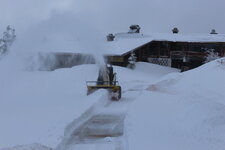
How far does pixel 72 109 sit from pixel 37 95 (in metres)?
5.58

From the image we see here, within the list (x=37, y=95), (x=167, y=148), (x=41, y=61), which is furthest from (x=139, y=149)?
(x=41, y=61)

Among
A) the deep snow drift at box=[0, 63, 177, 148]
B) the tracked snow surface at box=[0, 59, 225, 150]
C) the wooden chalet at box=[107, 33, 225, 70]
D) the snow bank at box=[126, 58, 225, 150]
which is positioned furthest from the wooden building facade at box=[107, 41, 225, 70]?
the snow bank at box=[126, 58, 225, 150]

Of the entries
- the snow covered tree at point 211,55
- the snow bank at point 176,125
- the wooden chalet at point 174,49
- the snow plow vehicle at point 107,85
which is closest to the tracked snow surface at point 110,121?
the snow bank at point 176,125

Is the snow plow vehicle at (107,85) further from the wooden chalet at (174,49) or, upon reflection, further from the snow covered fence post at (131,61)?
the wooden chalet at (174,49)

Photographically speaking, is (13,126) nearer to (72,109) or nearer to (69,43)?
(72,109)

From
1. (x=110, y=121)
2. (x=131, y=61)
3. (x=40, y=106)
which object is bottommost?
(x=110, y=121)

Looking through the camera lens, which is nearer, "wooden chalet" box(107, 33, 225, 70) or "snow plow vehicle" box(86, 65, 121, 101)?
"snow plow vehicle" box(86, 65, 121, 101)

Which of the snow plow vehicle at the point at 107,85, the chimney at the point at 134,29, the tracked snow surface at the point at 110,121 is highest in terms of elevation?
the chimney at the point at 134,29

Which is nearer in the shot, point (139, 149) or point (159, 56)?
point (139, 149)

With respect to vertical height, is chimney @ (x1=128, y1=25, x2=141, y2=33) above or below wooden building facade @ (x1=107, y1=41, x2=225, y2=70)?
above

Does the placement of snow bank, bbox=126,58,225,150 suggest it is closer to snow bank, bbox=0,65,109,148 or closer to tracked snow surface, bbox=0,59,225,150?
tracked snow surface, bbox=0,59,225,150

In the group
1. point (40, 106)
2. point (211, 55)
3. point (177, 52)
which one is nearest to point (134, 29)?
point (177, 52)

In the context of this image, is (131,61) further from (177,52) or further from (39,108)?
(39,108)

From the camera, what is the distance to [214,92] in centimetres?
1664
